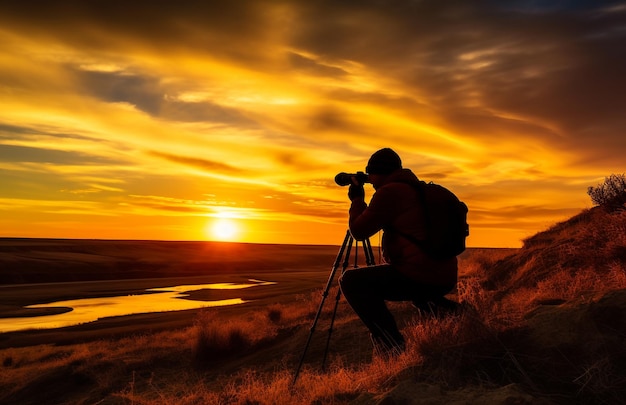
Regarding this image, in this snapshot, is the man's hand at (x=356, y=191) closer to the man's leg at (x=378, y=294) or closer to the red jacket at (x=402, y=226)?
the red jacket at (x=402, y=226)

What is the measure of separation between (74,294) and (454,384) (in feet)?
140

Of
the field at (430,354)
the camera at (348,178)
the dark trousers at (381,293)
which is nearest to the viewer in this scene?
the field at (430,354)

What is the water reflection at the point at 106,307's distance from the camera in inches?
1031

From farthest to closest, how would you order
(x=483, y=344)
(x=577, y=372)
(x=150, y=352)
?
(x=150, y=352), (x=483, y=344), (x=577, y=372)

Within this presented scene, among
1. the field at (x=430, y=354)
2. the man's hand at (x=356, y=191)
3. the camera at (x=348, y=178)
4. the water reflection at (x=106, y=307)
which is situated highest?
the camera at (x=348, y=178)

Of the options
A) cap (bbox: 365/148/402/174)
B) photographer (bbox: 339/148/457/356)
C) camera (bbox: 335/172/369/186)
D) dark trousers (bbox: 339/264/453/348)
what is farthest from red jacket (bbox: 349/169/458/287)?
camera (bbox: 335/172/369/186)

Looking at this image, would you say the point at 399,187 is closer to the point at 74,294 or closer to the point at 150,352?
the point at 150,352

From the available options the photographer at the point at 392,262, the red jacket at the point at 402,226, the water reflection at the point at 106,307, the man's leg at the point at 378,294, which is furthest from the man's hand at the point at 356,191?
the water reflection at the point at 106,307

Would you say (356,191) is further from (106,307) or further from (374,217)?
(106,307)

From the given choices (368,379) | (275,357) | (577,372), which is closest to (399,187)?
(368,379)

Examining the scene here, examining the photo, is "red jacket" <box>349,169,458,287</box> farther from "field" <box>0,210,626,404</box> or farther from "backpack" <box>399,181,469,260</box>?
"field" <box>0,210,626,404</box>

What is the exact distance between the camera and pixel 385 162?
4906mm

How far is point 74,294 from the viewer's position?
40344 mm

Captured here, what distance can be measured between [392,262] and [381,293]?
1.09ft
